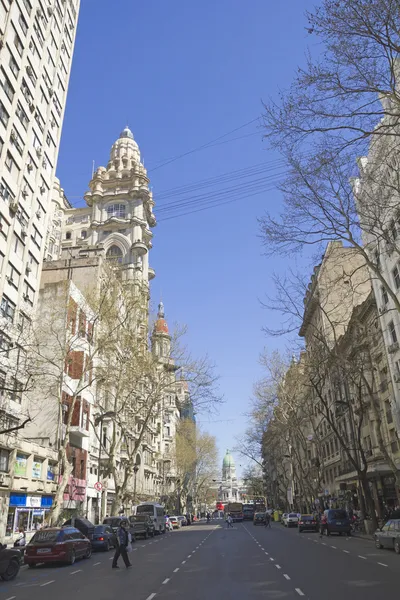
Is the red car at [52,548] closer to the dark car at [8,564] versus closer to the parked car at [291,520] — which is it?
the dark car at [8,564]

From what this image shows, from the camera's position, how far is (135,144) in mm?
88875

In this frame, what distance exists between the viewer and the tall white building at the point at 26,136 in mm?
31359

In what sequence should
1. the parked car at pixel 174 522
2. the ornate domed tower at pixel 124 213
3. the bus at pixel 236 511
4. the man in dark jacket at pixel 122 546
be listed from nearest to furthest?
1. the man in dark jacket at pixel 122 546
2. the parked car at pixel 174 522
3. the ornate domed tower at pixel 124 213
4. the bus at pixel 236 511

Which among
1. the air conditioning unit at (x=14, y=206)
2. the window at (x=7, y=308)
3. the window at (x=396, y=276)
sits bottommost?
the window at (x=7, y=308)

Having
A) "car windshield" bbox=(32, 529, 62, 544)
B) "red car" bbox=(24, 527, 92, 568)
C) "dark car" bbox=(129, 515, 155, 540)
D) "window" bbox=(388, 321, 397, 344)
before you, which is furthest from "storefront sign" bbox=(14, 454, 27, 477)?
"window" bbox=(388, 321, 397, 344)

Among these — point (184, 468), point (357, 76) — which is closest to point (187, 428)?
point (184, 468)

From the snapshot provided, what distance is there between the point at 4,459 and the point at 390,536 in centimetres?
1981

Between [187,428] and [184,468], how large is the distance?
18.8 feet

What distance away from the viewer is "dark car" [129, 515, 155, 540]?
118 ft

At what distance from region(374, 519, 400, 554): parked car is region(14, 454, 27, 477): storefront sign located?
64.1 feet

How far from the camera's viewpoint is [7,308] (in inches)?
1224

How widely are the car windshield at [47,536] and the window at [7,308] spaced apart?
15106 millimetres

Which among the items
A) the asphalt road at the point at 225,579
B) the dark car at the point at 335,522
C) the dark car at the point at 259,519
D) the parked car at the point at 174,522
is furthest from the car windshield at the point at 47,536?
the dark car at the point at 259,519

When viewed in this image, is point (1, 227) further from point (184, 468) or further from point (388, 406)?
point (184, 468)
